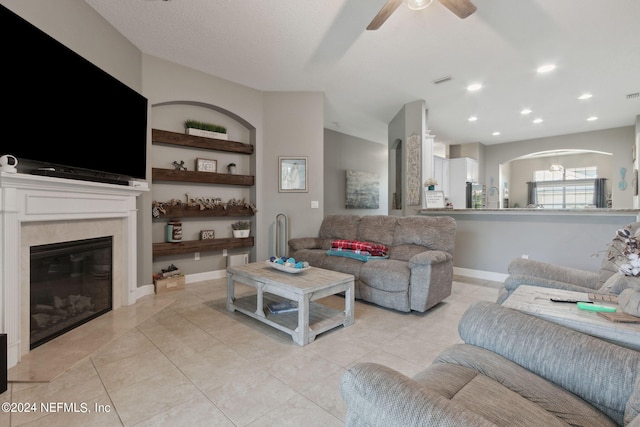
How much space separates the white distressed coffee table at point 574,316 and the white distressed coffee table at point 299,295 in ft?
4.38

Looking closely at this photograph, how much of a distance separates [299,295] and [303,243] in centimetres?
197

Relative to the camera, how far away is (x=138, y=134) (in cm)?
318

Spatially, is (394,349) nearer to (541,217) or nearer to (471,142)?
(541,217)

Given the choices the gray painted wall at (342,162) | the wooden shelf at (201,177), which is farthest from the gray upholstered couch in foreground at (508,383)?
the gray painted wall at (342,162)

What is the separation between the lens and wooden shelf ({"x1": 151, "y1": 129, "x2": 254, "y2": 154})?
3.70 m

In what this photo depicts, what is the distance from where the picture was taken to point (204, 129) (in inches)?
163

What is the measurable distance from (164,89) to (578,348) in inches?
174

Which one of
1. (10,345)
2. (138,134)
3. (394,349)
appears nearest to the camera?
(10,345)

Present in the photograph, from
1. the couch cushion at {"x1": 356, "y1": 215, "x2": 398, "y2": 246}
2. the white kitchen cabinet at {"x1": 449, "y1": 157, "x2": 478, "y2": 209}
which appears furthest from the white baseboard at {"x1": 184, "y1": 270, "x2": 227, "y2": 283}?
the white kitchen cabinet at {"x1": 449, "y1": 157, "x2": 478, "y2": 209}

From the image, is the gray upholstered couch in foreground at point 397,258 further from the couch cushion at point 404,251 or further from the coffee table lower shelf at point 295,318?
the coffee table lower shelf at point 295,318

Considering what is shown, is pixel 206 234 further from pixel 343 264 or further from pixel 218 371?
pixel 218 371

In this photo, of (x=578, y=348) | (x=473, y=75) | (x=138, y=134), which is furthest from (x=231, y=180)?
(x=578, y=348)

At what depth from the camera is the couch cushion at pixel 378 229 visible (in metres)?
3.81

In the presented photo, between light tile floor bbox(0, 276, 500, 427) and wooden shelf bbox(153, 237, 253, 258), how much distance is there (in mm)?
990
